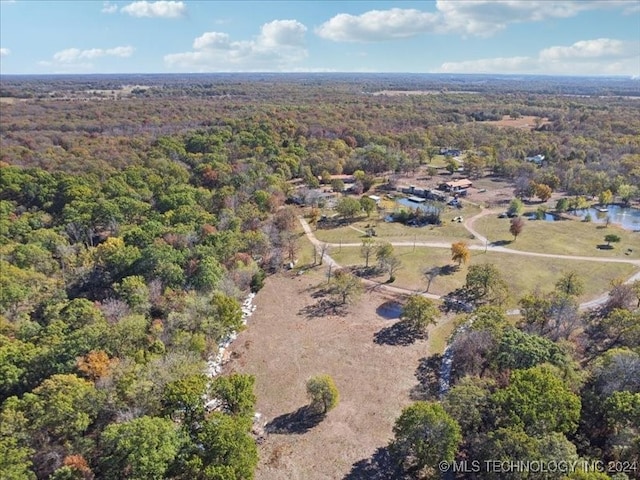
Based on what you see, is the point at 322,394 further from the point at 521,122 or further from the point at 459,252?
the point at 521,122

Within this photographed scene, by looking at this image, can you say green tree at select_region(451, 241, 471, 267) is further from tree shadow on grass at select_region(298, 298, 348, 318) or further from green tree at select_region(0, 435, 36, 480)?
green tree at select_region(0, 435, 36, 480)

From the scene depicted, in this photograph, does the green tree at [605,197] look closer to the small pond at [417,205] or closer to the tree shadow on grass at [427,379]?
the small pond at [417,205]

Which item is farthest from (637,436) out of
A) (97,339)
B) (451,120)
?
(451,120)

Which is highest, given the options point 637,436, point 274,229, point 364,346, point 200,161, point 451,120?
point 451,120

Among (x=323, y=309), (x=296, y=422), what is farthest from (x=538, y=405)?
(x=323, y=309)

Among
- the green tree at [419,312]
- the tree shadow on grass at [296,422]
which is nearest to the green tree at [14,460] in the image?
the tree shadow on grass at [296,422]

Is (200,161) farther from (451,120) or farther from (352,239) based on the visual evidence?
(451,120)

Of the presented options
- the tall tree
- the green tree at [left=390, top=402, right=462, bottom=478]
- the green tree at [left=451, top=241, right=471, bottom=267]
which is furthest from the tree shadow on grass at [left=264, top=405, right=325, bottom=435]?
the green tree at [left=451, top=241, right=471, bottom=267]
